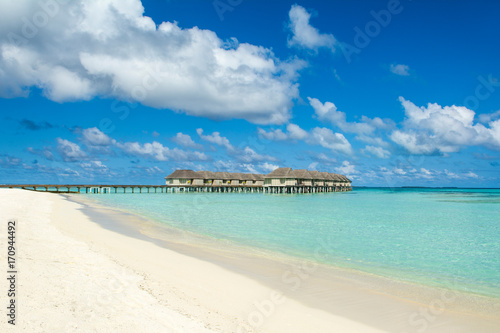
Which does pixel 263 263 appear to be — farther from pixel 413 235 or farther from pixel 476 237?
pixel 476 237

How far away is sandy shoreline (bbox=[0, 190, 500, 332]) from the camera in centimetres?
427

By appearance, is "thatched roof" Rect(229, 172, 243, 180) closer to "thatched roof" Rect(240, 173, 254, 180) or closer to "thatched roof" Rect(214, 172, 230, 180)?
"thatched roof" Rect(240, 173, 254, 180)

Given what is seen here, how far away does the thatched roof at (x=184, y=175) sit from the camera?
7169 cm

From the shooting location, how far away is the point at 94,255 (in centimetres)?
780

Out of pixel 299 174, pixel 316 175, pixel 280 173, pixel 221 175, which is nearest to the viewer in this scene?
pixel 280 173

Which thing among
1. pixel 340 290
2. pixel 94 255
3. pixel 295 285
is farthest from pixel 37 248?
pixel 340 290

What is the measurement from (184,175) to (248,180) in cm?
1768

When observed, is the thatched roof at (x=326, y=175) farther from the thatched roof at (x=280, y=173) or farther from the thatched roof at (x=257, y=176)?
the thatched roof at (x=280, y=173)

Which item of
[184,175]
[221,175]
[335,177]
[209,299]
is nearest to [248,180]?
[221,175]

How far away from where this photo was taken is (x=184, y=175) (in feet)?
235

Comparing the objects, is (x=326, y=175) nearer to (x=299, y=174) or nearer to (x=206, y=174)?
(x=299, y=174)

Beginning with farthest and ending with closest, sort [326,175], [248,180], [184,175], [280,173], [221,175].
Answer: [326,175] → [248,180] → [221,175] → [184,175] → [280,173]

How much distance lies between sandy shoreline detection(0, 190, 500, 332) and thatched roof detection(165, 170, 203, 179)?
63.6m

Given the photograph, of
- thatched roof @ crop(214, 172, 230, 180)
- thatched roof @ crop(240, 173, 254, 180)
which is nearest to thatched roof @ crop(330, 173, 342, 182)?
thatched roof @ crop(240, 173, 254, 180)
